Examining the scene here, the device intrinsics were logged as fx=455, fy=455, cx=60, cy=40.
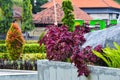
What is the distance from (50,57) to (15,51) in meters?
14.8

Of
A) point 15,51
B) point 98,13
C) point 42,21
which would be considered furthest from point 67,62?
point 98,13

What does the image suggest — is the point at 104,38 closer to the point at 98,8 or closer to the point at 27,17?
the point at 27,17

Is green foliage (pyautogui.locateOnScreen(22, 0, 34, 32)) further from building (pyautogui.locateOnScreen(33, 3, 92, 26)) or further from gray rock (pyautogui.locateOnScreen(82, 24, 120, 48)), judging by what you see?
gray rock (pyautogui.locateOnScreen(82, 24, 120, 48))

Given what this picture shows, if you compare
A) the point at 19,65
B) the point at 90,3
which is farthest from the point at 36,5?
the point at 19,65

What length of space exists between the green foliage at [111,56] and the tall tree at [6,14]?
3629cm

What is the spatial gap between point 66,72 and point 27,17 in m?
38.8

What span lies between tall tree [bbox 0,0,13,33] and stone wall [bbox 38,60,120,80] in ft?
116

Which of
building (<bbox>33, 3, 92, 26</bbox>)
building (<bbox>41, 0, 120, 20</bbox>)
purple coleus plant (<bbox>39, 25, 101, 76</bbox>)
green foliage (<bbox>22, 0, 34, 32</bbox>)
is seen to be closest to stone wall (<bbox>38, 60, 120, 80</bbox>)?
purple coleus plant (<bbox>39, 25, 101, 76</bbox>)

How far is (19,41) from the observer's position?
72.8ft

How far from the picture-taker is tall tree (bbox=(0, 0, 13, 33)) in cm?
4244

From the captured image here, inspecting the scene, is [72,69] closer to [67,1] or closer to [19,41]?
[19,41]

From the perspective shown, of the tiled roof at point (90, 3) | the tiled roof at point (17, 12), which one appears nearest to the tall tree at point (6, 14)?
the tiled roof at point (17, 12)

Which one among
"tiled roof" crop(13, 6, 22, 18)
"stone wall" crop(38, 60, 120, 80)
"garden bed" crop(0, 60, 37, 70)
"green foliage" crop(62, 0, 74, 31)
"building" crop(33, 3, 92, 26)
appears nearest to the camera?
"stone wall" crop(38, 60, 120, 80)

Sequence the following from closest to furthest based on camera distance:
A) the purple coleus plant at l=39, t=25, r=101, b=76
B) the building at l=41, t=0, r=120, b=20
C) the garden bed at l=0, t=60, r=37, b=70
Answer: the purple coleus plant at l=39, t=25, r=101, b=76
the garden bed at l=0, t=60, r=37, b=70
the building at l=41, t=0, r=120, b=20
